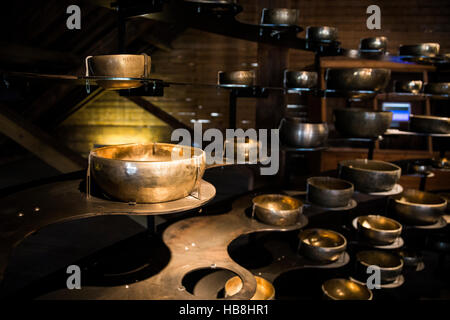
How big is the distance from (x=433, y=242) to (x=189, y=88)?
4911 millimetres

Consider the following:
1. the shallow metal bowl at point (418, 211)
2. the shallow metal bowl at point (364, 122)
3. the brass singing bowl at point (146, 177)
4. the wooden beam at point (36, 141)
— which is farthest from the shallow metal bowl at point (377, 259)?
the wooden beam at point (36, 141)

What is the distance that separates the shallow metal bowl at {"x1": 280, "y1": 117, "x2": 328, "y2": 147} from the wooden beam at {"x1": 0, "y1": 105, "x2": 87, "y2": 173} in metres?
2.13

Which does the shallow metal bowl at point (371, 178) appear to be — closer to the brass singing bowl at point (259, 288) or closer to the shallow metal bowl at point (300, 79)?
the shallow metal bowl at point (300, 79)

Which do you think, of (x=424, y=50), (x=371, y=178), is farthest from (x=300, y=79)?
(x=424, y=50)

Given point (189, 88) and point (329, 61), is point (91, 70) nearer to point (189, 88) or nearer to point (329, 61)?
point (329, 61)

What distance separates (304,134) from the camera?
6.90 feet

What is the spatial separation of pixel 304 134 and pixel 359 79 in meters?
0.48

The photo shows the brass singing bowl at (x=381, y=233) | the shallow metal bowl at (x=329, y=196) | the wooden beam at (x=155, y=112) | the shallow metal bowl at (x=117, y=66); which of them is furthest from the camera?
the wooden beam at (x=155, y=112)

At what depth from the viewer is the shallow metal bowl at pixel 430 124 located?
2.52m

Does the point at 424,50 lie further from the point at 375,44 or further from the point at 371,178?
the point at 371,178

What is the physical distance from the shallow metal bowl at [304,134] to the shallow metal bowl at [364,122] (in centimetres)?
18

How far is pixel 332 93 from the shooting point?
7.88 feet

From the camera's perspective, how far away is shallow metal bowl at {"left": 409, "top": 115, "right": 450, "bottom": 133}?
2523mm

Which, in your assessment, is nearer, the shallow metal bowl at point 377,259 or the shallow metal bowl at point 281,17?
the shallow metal bowl at point 281,17
